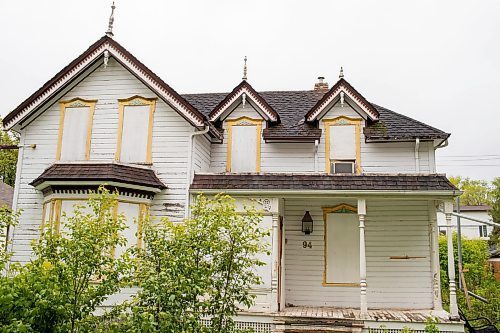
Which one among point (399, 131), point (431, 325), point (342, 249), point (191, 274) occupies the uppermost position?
point (399, 131)

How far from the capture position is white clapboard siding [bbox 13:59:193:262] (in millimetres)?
12250

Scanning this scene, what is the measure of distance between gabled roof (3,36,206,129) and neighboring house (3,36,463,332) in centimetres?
3

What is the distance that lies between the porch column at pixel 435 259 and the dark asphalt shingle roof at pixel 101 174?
736 cm

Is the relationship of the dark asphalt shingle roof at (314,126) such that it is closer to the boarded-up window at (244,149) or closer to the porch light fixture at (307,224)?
the boarded-up window at (244,149)

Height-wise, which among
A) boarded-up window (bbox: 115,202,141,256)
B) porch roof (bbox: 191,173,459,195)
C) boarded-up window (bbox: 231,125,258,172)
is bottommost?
boarded-up window (bbox: 115,202,141,256)

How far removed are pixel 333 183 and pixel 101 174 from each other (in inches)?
231

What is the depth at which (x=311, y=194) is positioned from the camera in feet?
37.4

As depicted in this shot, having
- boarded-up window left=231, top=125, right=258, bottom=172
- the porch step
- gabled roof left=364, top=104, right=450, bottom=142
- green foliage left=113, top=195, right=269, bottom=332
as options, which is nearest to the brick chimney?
gabled roof left=364, top=104, right=450, bottom=142

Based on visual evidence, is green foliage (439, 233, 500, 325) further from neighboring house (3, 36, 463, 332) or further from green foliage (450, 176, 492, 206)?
green foliage (450, 176, 492, 206)

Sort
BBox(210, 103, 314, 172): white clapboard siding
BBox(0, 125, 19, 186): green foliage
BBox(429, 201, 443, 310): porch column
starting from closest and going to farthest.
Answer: BBox(429, 201, 443, 310): porch column < BBox(210, 103, 314, 172): white clapboard siding < BBox(0, 125, 19, 186): green foliage

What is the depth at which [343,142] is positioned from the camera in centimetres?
1384

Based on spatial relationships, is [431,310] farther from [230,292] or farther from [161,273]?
[161,273]

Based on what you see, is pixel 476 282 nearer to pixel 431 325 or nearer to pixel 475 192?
pixel 431 325

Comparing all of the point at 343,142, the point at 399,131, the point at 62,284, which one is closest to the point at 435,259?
the point at 399,131
